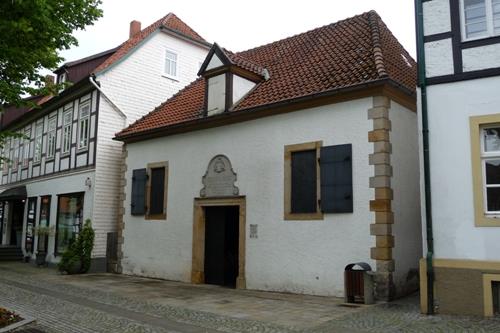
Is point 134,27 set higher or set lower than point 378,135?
higher

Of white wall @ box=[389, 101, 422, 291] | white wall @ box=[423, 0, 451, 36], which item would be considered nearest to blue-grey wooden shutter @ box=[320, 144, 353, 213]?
white wall @ box=[389, 101, 422, 291]

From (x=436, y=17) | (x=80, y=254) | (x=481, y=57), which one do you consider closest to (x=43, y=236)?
(x=80, y=254)

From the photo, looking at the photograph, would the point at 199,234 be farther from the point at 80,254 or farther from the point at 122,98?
the point at 122,98

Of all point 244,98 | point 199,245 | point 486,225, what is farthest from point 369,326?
point 244,98

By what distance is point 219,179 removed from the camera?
45.8 feet

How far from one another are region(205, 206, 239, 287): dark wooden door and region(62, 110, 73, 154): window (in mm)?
8998

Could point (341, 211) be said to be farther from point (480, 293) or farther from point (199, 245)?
point (199, 245)

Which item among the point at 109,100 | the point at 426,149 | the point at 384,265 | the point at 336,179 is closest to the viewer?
the point at 426,149

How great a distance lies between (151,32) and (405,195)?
13002mm

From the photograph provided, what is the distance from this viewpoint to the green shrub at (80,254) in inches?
656

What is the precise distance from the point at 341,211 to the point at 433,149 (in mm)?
2643

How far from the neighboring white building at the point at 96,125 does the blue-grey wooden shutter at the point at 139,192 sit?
1.77 m

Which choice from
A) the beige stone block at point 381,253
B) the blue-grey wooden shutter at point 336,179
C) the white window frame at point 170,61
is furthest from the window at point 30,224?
the beige stone block at point 381,253

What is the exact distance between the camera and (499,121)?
338 inches
